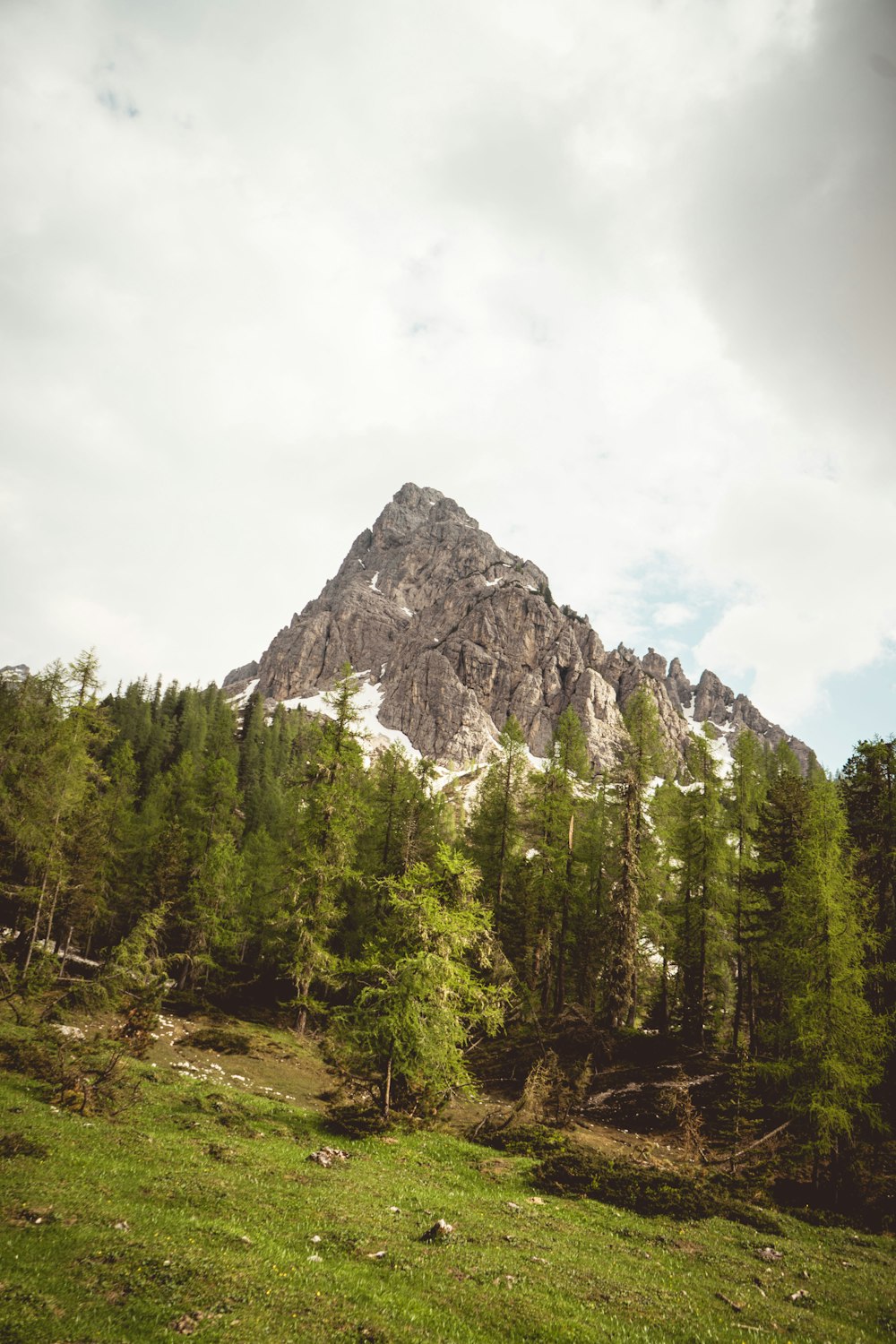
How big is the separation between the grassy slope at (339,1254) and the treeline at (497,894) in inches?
190

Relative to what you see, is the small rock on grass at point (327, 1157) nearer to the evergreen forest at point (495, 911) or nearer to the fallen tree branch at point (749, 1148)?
the evergreen forest at point (495, 911)

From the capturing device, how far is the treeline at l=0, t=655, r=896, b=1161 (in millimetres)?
22750

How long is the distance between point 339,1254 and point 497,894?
35628 mm

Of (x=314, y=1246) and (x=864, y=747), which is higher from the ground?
(x=864, y=747)

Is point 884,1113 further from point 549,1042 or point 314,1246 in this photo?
point 314,1246

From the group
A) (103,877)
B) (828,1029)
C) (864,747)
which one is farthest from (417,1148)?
(103,877)

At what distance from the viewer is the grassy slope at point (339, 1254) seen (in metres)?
8.55

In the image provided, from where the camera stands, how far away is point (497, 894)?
151 ft

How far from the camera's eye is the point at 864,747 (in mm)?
30984

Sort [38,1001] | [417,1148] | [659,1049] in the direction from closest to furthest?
1. [417,1148]
2. [38,1001]
3. [659,1049]

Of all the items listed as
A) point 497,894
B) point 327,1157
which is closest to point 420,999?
point 327,1157

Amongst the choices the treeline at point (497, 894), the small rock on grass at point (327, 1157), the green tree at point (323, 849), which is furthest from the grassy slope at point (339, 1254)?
the green tree at point (323, 849)

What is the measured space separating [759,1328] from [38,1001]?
2648 centimetres

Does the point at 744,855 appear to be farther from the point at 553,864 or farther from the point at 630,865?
the point at 553,864
